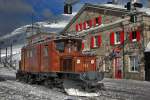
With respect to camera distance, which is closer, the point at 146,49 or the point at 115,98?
the point at 115,98

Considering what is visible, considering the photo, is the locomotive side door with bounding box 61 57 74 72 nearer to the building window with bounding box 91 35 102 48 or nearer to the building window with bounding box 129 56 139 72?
the building window with bounding box 129 56 139 72

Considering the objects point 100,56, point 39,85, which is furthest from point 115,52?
point 39,85

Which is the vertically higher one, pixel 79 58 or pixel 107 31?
pixel 107 31

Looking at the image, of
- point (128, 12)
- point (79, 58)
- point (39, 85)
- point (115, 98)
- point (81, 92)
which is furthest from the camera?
point (128, 12)

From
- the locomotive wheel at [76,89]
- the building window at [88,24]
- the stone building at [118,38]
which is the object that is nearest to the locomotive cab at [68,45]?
the locomotive wheel at [76,89]

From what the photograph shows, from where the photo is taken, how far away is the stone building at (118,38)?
38.6 metres

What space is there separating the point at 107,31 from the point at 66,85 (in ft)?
79.3

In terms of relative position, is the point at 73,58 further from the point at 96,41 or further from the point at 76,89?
the point at 96,41

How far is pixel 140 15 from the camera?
126ft

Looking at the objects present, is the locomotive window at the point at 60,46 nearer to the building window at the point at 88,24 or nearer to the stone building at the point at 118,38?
the stone building at the point at 118,38

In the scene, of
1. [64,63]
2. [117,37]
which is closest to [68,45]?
[64,63]

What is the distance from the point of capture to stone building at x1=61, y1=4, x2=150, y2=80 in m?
38.6

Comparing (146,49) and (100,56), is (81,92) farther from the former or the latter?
(100,56)

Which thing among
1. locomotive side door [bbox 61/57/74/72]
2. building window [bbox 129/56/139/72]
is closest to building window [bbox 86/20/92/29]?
building window [bbox 129/56/139/72]
